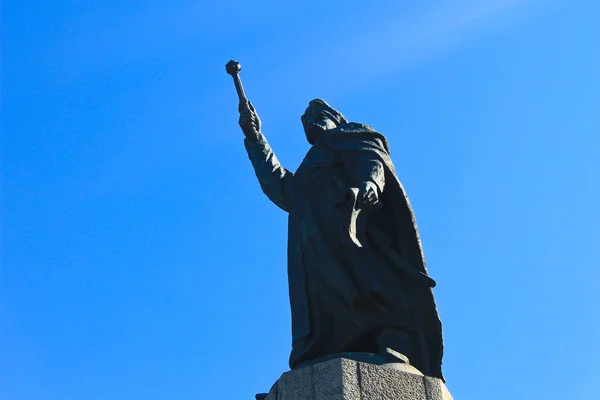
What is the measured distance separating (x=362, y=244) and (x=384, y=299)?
553mm

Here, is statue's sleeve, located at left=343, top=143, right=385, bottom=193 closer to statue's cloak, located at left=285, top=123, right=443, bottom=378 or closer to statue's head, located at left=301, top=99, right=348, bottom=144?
statue's cloak, located at left=285, top=123, right=443, bottom=378

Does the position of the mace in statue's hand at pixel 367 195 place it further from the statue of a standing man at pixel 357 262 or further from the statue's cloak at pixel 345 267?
the statue's cloak at pixel 345 267

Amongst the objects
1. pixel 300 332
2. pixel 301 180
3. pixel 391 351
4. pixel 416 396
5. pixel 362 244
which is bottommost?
pixel 416 396

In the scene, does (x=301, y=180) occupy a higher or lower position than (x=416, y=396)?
higher

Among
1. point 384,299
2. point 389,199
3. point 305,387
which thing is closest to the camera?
point 305,387

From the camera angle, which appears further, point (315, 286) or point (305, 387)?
point (315, 286)

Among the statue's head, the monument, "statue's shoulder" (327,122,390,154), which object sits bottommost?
the monument

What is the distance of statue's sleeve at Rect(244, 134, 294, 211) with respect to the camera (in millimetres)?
9094

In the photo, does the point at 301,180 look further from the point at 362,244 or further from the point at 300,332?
the point at 300,332

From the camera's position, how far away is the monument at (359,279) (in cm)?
729

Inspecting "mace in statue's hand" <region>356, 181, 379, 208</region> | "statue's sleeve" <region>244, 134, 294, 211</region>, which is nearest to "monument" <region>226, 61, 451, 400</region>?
"mace in statue's hand" <region>356, 181, 379, 208</region>

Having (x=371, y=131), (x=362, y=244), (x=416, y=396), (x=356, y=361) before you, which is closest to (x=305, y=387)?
(x=356, y=361)

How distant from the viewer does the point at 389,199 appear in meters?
8.41

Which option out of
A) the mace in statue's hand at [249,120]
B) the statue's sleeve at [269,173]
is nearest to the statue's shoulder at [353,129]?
the statue's sleeve at [269,173]
